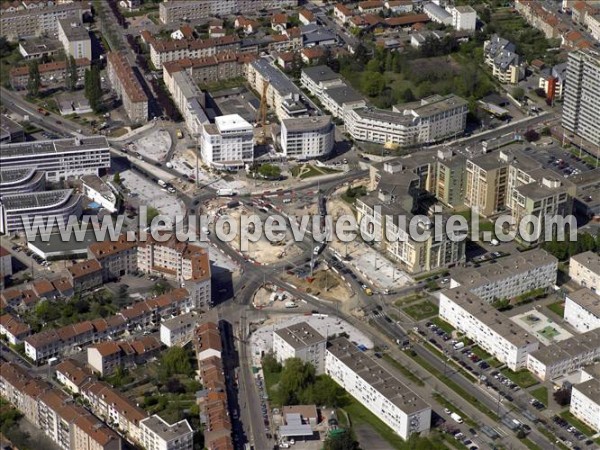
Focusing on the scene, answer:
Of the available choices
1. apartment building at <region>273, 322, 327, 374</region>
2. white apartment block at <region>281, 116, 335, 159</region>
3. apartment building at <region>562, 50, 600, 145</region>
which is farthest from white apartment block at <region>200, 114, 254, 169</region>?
apartment building at <region>562, 50, 600, 145</region>

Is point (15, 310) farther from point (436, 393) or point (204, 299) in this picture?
point (436, 393)

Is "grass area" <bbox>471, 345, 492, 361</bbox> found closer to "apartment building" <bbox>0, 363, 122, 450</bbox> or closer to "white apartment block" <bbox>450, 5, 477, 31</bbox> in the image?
"apartment building" <bbox>0, 363, 122, 450</bbox>

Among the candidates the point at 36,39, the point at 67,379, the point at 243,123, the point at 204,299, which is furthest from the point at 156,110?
the point at 67,379

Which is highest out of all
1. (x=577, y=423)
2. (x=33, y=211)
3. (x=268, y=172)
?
(x=33, y=211)

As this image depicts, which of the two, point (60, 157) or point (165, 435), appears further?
point (60, 157)

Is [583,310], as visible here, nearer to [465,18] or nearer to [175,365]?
[175,365]

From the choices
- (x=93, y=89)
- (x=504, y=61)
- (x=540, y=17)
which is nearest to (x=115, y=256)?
(x=93, y=89)

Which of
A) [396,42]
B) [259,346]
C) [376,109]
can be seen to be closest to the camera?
[259,346]

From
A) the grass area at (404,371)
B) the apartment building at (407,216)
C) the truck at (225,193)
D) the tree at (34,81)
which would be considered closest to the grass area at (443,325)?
the grass area at (404,371)
